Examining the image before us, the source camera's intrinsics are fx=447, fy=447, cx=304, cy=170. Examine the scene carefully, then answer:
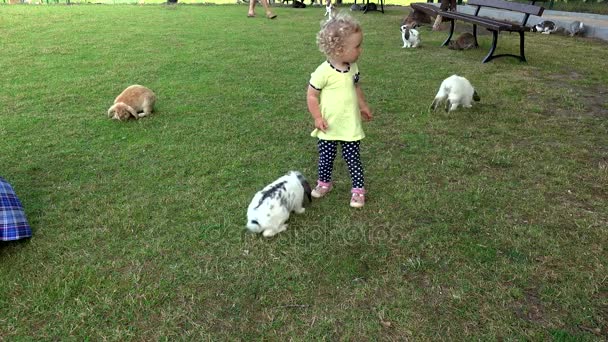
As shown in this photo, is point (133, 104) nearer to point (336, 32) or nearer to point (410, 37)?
point (336, 32)

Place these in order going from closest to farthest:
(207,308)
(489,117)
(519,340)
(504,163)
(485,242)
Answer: (519,340) → (207,308) → (485,242) → (504,163) → (489,117)

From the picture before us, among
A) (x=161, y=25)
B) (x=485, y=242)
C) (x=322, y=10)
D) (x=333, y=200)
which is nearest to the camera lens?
(x=485, y=242)

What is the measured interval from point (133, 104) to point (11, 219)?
2702 millimetres

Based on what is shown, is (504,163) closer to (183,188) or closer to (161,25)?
(183,188)

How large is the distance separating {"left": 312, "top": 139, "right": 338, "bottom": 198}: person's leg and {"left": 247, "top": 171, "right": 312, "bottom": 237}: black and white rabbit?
1.34ft

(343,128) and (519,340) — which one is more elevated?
(343,128)

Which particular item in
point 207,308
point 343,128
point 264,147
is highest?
point 343,128

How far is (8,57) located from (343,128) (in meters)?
8.19

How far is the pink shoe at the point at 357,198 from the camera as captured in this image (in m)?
3.52

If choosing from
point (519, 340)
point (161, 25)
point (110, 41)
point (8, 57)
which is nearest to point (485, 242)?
point (519, 340)

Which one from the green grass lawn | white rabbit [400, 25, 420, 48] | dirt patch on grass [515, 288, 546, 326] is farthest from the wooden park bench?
dirt patch on grass [515, 288, 546, 326]

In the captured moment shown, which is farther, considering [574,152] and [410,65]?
[410,65]

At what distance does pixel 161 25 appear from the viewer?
42.4 feet

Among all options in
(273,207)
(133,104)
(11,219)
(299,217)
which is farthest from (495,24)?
(11,219)
